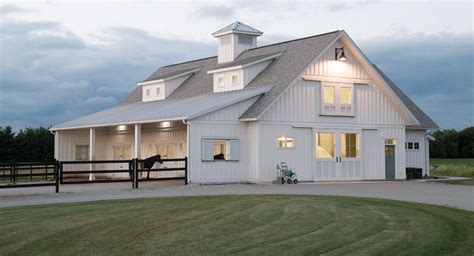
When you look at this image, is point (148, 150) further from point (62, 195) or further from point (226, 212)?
point (226, 212)

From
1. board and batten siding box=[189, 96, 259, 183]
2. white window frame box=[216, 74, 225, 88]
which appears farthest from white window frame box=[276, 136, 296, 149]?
white window frame box=[216, 74, 225, 88]

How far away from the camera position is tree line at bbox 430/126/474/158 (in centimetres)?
7762

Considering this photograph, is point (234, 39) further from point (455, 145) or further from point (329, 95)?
point (455, 145)

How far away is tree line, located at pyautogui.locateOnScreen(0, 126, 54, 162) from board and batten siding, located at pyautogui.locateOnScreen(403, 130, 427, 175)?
81.6 feet

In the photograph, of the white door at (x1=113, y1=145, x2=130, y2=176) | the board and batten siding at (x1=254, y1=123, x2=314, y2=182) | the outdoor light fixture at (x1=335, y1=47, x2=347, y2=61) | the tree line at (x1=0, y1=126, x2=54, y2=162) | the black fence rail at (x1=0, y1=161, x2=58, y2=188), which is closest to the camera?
the black fence rail at (x1=0, y1=161, x2=58, y2=188)

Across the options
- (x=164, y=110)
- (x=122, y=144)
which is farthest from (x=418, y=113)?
(x=122, y=144)

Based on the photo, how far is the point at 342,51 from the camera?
1249 inches

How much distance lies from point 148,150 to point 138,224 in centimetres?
2330

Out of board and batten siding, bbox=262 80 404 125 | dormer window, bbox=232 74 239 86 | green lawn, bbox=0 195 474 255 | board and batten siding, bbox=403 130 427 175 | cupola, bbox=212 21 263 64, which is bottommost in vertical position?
green lawn, bbox=0 195 474 255

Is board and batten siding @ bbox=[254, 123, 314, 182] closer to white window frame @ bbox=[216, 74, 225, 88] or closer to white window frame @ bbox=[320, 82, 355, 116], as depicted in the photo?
white window frame @ bbox=[320, 82, 355, 116]

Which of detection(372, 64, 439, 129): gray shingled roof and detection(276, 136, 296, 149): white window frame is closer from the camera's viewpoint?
detection(276, 136, 296, 149): white window frame

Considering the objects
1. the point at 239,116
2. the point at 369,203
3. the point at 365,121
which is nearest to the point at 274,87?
the point at 239,116

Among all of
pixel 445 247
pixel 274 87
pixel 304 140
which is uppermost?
pixel 274 87

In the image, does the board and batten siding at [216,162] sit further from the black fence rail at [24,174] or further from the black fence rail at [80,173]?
the black fence rail at [24,174]
